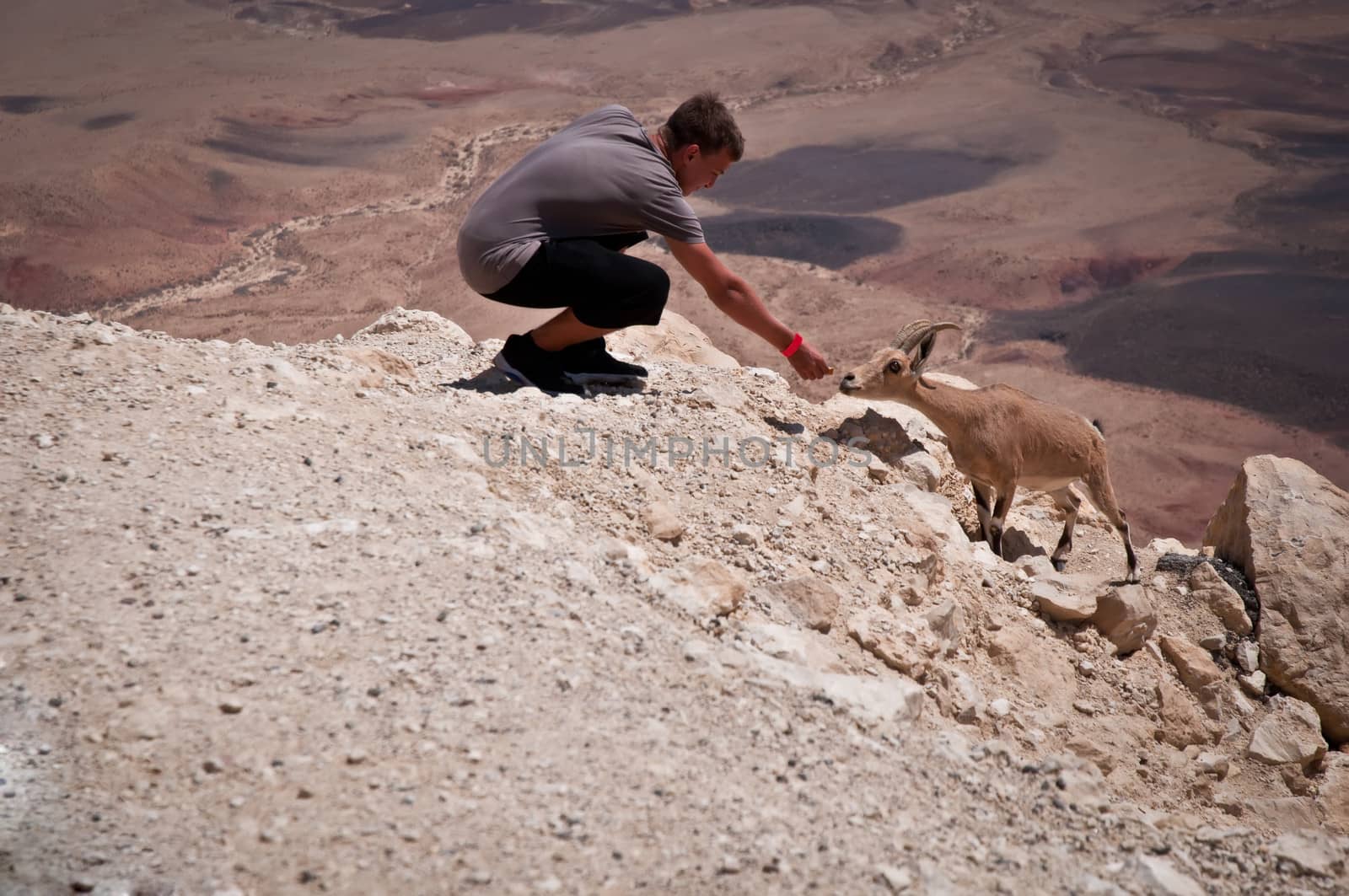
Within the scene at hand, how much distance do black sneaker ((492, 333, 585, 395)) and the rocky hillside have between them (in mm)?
222

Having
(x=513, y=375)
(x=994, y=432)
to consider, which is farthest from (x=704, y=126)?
(x=994, y=432)

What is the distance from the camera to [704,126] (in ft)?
15.8

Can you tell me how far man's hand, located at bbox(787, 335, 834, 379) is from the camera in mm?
5082

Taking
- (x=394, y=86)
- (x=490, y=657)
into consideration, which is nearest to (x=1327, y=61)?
(x=394, y=86)

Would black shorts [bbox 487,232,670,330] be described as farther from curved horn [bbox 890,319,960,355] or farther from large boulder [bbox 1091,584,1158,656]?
large boulder [bbox 1091,584,1158,656]

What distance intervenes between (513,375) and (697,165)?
142 centimetres

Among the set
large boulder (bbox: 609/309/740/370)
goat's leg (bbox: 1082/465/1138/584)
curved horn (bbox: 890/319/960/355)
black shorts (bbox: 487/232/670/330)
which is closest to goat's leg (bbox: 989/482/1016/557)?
goat's leg (bbox: 1082/465/1138/584)

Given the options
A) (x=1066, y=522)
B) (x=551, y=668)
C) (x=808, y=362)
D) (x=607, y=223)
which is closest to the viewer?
(x=551, y=668)

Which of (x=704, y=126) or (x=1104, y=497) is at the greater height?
(x=704, y=126)

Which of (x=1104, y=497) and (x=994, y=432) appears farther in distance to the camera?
(x=1104, y=497)

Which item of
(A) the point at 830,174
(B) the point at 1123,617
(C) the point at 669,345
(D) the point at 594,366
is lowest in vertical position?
(A) the point at 830,174

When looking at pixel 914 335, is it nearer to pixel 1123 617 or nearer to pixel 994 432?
pixel 994 432

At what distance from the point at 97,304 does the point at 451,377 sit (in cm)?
1115

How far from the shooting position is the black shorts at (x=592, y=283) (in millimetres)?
4844
